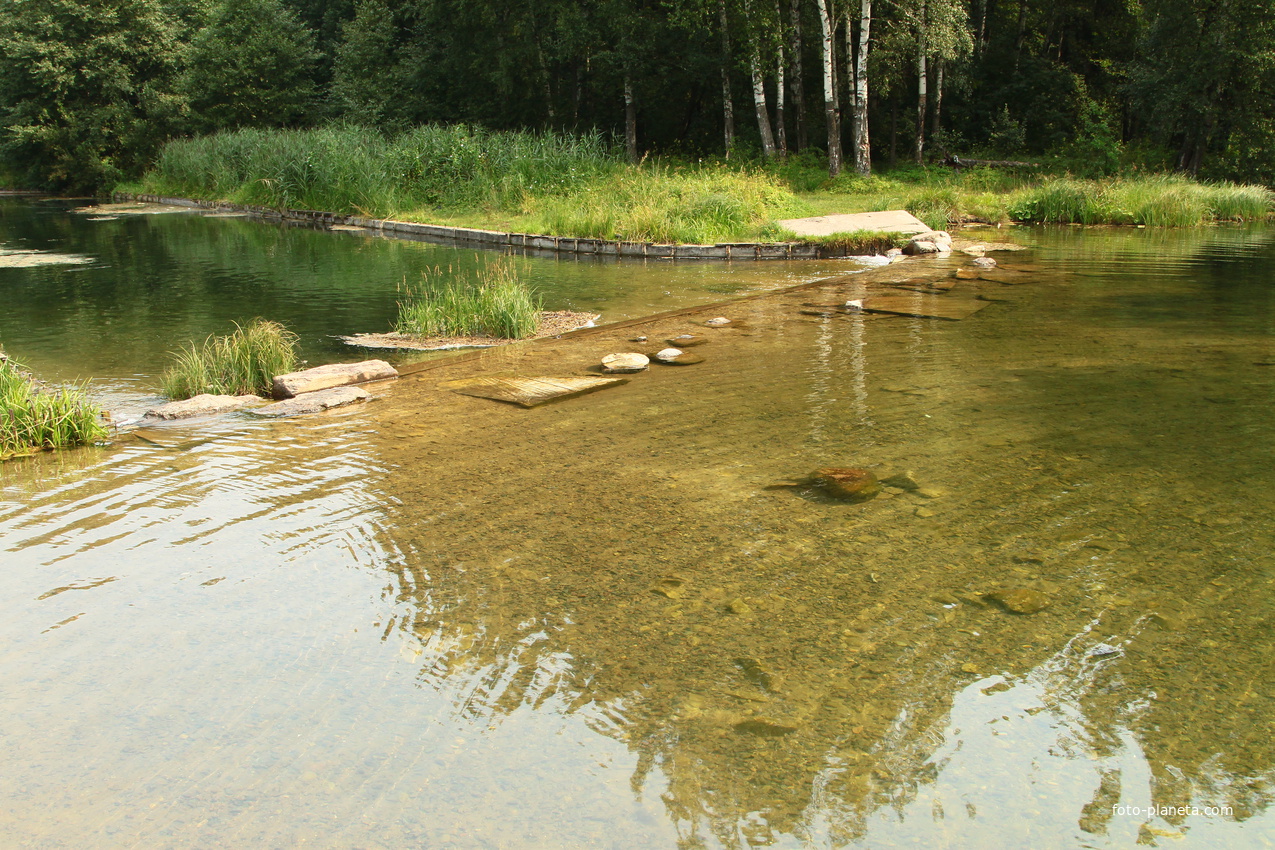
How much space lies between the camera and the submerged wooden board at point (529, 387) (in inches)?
290

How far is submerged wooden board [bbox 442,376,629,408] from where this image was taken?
737 cm

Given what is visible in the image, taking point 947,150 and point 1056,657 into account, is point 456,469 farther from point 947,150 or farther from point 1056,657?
point 947,150

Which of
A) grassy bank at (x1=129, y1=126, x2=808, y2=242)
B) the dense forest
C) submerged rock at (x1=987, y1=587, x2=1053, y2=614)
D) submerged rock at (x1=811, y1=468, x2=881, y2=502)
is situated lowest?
submerged rock at (x1=987, y1=587, x2=1053, y2=614)

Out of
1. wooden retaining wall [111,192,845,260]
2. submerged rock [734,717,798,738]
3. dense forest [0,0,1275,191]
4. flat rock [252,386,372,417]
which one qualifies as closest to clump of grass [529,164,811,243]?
wooden retaining wall [111,192,845,260]

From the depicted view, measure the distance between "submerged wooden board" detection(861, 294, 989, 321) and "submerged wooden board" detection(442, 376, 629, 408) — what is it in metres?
4.12

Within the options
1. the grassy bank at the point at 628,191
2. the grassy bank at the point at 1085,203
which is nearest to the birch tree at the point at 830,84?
the grassy bank at the point at 628,191

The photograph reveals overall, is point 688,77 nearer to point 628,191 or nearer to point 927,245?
point 628,191

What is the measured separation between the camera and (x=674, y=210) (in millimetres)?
16578

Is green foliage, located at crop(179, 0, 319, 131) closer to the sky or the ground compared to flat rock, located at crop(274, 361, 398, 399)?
closer to the sky

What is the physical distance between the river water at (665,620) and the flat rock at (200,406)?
0.32 meters

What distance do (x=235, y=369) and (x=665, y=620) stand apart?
5.68 m

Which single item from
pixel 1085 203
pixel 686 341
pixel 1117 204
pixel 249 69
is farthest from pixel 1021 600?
pixel 249 69

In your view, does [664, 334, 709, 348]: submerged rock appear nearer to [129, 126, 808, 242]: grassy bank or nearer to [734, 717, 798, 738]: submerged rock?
[734, 717, 798, 738]: submerged rock

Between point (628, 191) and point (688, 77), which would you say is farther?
point (688, 77)
